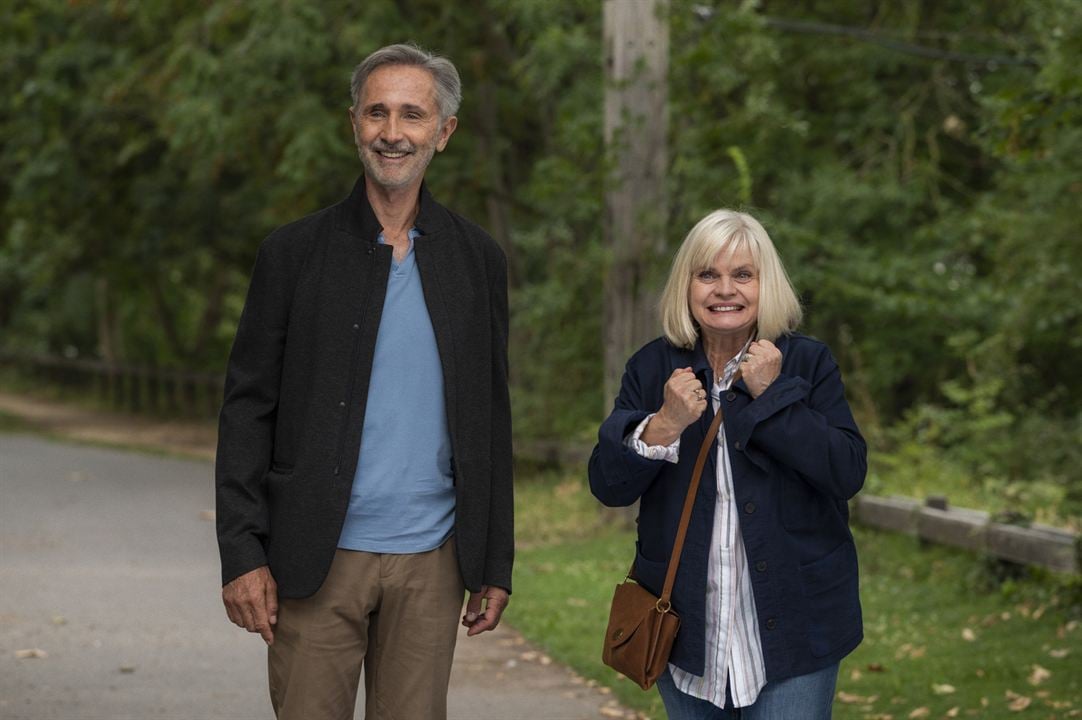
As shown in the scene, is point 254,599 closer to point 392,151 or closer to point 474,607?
point 474,607

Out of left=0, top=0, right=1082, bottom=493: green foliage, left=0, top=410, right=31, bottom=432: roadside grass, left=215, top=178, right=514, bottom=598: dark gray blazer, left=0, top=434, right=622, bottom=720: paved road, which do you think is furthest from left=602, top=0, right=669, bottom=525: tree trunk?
left=0, top=410, right=31, bottom=432: roadside grass

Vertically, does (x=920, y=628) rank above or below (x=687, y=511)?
below

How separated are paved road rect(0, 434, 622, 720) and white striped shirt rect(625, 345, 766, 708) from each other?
3.33 metres

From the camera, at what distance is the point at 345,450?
3754mm

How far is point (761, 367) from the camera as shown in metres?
3.68

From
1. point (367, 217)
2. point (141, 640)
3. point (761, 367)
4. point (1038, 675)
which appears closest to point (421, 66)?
point (367, 217)

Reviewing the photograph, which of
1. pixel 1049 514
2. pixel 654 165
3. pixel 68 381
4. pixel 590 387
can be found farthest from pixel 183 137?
pixel 68 381

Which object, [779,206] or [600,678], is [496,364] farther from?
[779,206]

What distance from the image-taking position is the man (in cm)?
377

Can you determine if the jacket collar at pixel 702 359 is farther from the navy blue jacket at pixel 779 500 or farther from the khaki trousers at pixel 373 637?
the khaki trousers at pixel 373 637

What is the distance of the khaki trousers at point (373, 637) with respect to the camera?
12.5ft

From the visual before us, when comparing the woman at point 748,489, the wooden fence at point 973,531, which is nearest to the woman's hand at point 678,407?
the woman at point 748,489

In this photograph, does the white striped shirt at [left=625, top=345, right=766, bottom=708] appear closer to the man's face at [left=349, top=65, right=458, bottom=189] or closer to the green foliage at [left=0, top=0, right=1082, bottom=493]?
the man's face at [left=349, top=65, right=458, bottom=189]

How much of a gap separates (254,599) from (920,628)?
5686mm
